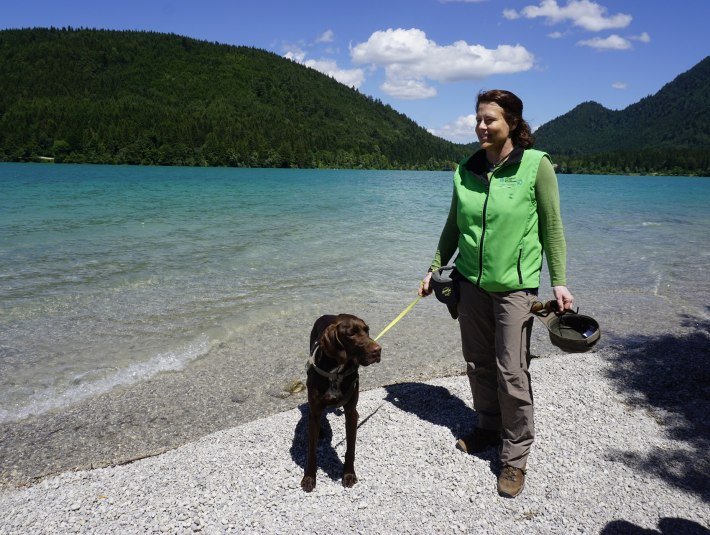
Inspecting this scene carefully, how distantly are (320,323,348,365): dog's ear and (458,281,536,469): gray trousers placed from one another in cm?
122

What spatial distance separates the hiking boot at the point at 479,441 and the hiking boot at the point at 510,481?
1.60 feet

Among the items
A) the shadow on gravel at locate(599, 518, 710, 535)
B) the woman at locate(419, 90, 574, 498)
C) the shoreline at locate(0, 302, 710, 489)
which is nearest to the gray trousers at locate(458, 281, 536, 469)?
the woman at locate(419, 90, 574, 498)

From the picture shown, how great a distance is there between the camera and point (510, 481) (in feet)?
13.0

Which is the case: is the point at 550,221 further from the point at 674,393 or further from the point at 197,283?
the point at 197,283

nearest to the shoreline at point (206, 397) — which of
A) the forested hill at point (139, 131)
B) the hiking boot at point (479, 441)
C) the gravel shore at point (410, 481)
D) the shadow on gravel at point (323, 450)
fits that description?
the gravel shore at point (410, 481)

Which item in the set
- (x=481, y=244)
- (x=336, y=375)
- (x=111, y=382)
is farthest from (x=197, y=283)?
(x=481, y=244)

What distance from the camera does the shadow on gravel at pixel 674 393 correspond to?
14.0ft

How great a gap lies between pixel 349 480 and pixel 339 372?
0.99 meters

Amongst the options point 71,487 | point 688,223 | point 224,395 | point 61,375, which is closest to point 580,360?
point 224,395

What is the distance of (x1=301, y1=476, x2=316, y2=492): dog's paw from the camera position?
4020 millimetres

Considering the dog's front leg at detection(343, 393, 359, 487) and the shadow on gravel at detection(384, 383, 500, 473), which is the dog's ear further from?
the shadow on gravel at detection(384, 383, 500, 473)

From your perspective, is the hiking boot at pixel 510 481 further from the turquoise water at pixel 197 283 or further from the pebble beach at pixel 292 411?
the turquoise water at pixel 197 283

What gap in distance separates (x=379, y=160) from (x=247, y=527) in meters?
177

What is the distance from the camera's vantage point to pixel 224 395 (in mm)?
6441
